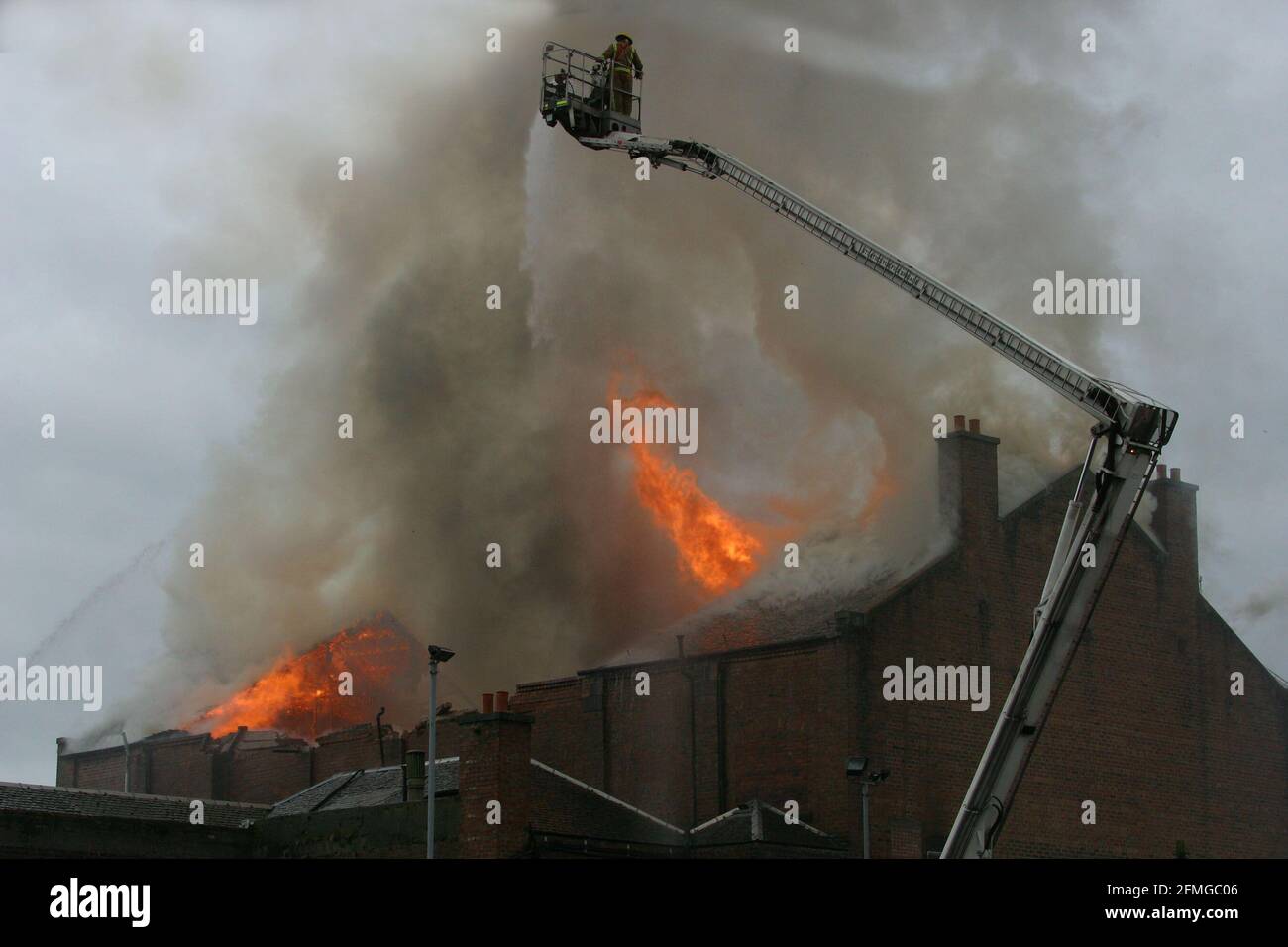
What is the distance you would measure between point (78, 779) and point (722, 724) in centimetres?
3331

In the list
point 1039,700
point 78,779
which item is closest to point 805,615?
point 1039,700

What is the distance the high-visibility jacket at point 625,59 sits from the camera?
43406 mm

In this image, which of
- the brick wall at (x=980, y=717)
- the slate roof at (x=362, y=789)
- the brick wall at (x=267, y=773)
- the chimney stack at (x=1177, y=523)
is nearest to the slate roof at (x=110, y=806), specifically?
the slate roof at (x=362, y=789)

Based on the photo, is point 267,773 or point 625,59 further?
point 267,773

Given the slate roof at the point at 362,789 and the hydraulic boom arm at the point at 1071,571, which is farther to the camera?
the slate roof at the point at 362,789

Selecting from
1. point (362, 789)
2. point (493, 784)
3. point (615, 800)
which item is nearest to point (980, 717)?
point (615, 800)

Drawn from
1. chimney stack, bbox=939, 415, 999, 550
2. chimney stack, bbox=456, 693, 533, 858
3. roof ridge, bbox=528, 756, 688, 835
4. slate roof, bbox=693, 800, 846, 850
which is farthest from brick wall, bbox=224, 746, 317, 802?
chimney stack, bbox=939, 415, 999, 550

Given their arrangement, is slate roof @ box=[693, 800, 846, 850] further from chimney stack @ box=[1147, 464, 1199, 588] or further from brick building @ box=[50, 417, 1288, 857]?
chimney stack @ box=[1147, 464, 1199, 588]

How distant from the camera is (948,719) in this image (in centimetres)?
4875

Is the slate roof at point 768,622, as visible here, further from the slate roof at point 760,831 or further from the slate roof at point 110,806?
the slate roof at point 110,806

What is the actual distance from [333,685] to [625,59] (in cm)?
2832

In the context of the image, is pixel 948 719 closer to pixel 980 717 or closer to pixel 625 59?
pixel 980 717

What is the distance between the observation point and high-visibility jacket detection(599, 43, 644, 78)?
4341 centimetres

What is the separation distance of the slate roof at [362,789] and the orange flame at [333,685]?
1195 cm
